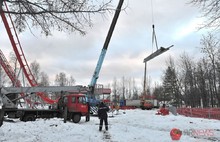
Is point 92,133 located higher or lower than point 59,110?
lower

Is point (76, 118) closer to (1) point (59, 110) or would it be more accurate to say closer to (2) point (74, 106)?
(2) point (74, 106)

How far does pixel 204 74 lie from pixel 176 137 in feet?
199

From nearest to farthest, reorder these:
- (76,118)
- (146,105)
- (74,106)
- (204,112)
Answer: (76,118) → (74,106) → (204,112) → (146,105)

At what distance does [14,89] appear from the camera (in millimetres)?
21078

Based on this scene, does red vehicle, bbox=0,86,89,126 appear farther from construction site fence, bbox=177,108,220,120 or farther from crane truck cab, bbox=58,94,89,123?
construction site fence, bbox=177,108,220,120

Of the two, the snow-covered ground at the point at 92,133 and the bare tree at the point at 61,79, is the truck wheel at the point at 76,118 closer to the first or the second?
the snow-covered ground at the point at 92,133

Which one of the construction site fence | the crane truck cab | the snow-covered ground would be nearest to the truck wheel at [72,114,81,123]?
the crane truck cab

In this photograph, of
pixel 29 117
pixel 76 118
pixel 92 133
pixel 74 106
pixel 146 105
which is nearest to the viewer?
pixel 92 133

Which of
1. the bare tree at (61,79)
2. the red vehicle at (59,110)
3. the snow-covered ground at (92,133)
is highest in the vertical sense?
the bare tree at (61,79)

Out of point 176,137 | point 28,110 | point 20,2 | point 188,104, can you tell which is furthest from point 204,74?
point 20,2

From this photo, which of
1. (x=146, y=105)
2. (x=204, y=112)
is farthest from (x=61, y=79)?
(x=204, y=112)

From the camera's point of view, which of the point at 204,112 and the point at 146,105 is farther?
the point at 146,105

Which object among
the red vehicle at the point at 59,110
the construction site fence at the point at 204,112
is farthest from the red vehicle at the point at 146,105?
the red vehicle at the point at 59,110

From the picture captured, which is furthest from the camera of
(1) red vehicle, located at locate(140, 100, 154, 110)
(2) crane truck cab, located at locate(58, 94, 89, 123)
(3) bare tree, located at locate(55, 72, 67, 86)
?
(3) bare tree, located at locate(55, 72, 67, 86)
